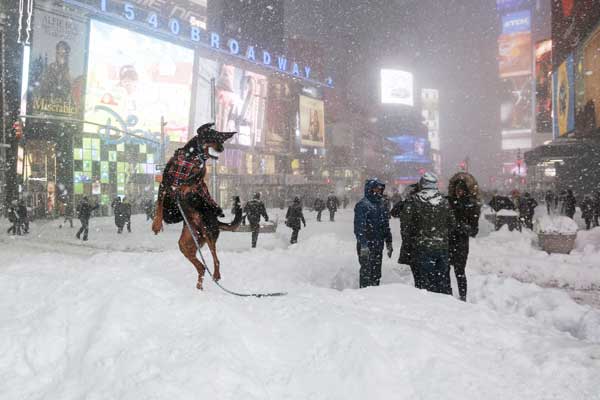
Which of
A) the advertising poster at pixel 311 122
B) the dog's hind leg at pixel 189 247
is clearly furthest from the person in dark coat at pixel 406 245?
the advertising poster at pixel 311 122

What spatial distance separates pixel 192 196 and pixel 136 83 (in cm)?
4478

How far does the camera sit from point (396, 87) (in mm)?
130000

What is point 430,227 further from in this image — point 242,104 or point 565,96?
point 242,104

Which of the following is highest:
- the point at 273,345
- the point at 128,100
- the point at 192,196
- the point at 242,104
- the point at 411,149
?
the point at 411,149

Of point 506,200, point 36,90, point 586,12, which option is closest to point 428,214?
point 506,200

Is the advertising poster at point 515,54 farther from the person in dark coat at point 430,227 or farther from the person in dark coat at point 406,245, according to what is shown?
the person in dark coat at point 406,245

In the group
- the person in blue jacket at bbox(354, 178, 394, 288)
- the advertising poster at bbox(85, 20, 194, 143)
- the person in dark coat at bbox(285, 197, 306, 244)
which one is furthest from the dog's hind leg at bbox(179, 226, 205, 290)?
the advertising poster at bbox(85, 20, 194, 143)

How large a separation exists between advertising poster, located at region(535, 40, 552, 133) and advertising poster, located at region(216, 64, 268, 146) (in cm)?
3621

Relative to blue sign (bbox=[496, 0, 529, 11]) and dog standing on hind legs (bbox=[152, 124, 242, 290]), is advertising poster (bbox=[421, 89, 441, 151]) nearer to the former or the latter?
blue sign (bbox=[496, 0, 529, 11])

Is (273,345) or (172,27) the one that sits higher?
(172,27)

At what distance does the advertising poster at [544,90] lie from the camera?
55438 mm

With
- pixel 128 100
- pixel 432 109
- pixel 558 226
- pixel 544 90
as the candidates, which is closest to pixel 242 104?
pixel 128 100

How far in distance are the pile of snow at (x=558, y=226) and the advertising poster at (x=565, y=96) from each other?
2549 cm

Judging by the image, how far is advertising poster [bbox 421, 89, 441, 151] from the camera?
17588 centimetres
